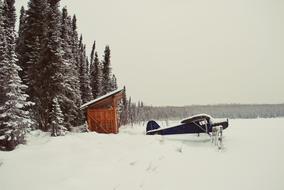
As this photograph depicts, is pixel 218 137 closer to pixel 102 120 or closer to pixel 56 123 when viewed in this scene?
pixel 102 120

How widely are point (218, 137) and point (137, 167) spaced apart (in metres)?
9.29

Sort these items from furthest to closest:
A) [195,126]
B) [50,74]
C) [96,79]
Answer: [96,79], [50,74], [195,126]

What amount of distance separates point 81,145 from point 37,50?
18710 mm

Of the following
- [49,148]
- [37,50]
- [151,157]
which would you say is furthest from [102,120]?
[49,148]

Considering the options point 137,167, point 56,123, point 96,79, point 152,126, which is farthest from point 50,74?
point 96,79

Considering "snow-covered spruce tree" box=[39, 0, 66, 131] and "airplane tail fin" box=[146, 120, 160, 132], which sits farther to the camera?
"snow-covered spruce tree" box=[39, 0, 66, 131]

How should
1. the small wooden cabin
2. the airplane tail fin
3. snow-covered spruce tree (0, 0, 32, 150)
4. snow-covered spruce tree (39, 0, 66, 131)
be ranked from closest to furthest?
1. snow-covered spruce tree (0, 0, 32, 150)
2. the airplane tail fin
3. the small wooden cabin
4. snow-covered spruce tree (39, 0, 66, 131)

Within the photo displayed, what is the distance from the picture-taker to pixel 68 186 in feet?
24.8

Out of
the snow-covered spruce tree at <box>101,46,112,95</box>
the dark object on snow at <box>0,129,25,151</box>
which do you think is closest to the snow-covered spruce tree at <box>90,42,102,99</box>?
the snow-covered spruce tree at <box>101,46,112,95</box>

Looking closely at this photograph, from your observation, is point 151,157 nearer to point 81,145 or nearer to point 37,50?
point 81,145

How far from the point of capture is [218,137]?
738 inches

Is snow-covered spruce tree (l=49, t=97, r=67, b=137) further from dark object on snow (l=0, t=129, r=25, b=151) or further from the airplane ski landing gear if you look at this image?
the airplane ski landing gear

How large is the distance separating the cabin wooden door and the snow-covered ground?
9053mm

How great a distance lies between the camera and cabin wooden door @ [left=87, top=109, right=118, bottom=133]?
2574 cm
